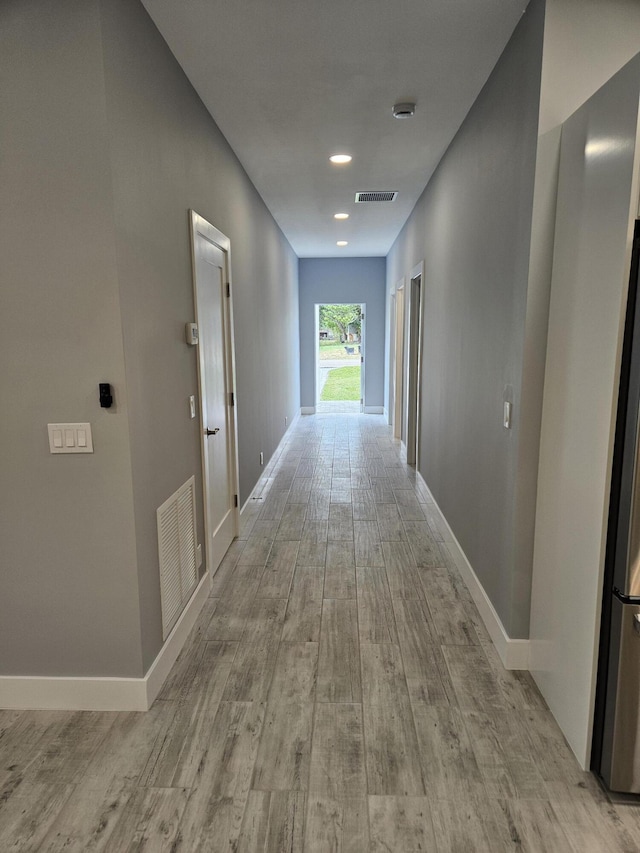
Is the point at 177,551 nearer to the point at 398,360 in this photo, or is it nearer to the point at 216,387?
the point at 216,387

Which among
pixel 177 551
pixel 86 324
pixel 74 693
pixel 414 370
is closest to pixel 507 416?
pixel 177 551

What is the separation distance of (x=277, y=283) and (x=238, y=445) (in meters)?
3.14

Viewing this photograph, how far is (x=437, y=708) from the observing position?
2137 mm

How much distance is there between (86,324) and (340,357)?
44.8ft

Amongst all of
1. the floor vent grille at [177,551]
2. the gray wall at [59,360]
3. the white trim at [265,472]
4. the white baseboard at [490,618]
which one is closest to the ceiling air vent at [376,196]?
the white trim at [265,472]

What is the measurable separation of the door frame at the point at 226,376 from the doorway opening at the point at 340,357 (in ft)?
19.5

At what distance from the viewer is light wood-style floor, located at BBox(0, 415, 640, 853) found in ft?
5.27

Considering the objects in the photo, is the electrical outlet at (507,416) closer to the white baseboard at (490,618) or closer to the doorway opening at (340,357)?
the white baseboard at (490,618)

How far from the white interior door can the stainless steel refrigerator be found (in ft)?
6.63

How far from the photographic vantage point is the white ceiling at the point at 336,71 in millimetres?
2172

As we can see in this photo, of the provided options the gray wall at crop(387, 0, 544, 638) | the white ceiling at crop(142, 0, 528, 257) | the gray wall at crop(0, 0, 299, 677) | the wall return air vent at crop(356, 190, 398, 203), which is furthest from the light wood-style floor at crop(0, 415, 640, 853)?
the wall return air vent at crop(356, 190, 398, 203)

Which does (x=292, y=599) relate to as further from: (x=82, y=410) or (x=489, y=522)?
(x=82, y=410)

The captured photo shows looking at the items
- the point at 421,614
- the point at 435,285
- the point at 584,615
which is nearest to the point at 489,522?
the point at 421,614

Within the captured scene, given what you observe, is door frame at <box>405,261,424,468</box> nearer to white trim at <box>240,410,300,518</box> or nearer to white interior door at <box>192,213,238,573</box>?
white trim at <box>240,410,300,518</box>
